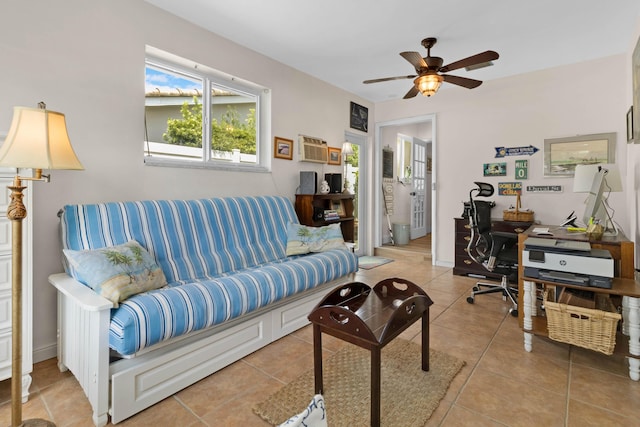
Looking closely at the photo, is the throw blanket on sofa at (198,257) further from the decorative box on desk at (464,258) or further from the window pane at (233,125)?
the decorative box on desk at (464,258)

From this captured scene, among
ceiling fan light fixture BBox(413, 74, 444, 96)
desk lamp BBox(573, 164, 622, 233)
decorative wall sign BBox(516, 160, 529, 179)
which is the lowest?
desk lamp BBox(573, 164, 622, 233)

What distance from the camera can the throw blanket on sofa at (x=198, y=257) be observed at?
1.68 metres

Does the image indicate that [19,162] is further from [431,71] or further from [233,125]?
[431,71]

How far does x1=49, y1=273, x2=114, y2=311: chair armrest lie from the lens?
5.00 ft

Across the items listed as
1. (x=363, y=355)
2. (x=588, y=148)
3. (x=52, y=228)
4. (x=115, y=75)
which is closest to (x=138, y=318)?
(x=52, y=228)

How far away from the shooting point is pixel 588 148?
3.74 meters

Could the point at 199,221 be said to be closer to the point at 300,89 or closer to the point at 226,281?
the point at 226,281

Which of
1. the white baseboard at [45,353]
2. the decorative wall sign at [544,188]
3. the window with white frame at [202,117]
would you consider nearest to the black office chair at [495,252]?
the decorative wall sign at [544,188]

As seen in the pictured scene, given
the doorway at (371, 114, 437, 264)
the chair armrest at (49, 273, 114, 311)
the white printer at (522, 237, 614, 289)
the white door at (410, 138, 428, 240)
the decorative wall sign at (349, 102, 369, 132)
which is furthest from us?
the white door at (410, 138, 428, 240)

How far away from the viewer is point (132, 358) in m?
1.66

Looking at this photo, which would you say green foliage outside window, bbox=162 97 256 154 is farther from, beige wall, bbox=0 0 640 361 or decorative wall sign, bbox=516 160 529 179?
Answer: decorative wall sign, bbox=516 160 529 179

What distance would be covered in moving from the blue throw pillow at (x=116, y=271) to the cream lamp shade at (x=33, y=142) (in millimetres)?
555

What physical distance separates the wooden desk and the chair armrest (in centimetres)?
247

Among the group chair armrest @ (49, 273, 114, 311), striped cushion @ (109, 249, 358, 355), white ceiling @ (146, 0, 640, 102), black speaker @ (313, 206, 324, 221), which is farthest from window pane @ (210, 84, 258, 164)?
chair armrest @ (49, 273, 114, 311)
